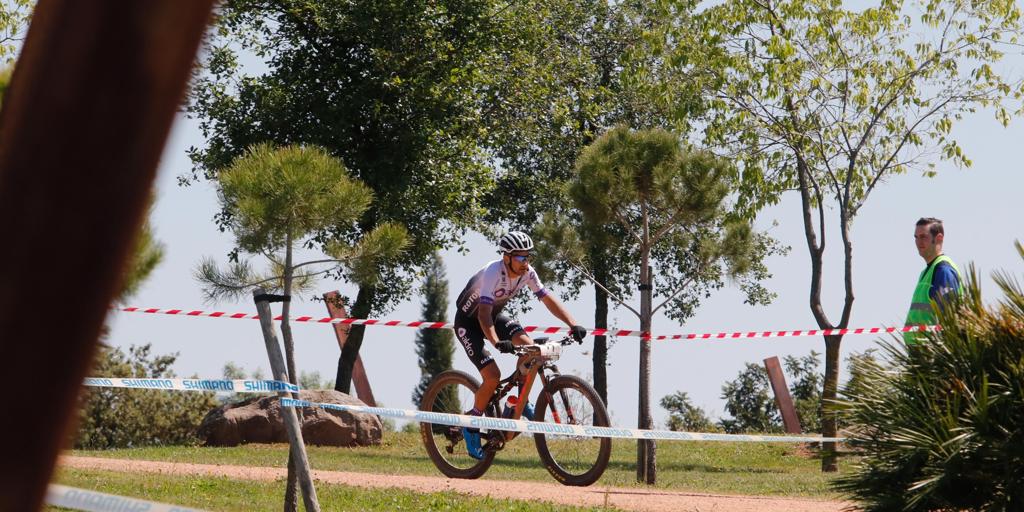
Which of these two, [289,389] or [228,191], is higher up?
[228,191]

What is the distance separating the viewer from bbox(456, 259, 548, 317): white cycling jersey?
921cm

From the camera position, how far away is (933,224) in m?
9.20

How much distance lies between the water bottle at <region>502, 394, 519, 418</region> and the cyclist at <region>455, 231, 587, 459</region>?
3.7 inches

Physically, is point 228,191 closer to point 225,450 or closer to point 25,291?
point 225,450

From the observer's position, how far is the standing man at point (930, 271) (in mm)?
8883

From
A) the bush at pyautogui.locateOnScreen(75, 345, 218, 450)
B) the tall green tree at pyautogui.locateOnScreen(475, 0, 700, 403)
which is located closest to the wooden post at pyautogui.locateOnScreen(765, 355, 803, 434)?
the tall green tree at pyautogui.locateOnScreen(475, 0, 700, 403)

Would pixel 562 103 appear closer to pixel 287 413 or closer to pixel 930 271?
pixel 930 271

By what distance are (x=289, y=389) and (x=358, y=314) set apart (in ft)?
59.3

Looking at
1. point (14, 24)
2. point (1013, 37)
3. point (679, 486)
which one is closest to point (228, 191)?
point (679, 486)

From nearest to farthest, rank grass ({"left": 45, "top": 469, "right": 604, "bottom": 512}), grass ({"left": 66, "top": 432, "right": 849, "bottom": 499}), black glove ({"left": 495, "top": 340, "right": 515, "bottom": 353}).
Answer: black glove ({"left": 495, "top": 340, "right": 515, "bottom": 353}), grass ({"left": 45, "top": 469, "right": 604, "bottom": 512}), grass ({"left": 66, "top": 432, "right": 849, "bottom": 499})

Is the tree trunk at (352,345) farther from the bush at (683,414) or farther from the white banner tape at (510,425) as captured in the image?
the white banner tape at (510,425)

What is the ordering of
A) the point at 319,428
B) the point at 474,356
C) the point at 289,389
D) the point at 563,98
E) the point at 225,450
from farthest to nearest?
the point at 563,98 < the point at 319,428 < the point at 225,450 < the point at 474,356 < the point at 289,389

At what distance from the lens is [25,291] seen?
944 millimetres

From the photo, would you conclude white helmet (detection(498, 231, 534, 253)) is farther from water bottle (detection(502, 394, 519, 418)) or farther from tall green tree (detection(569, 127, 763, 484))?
tall green tree (detection(569, 127, 763, 484))
